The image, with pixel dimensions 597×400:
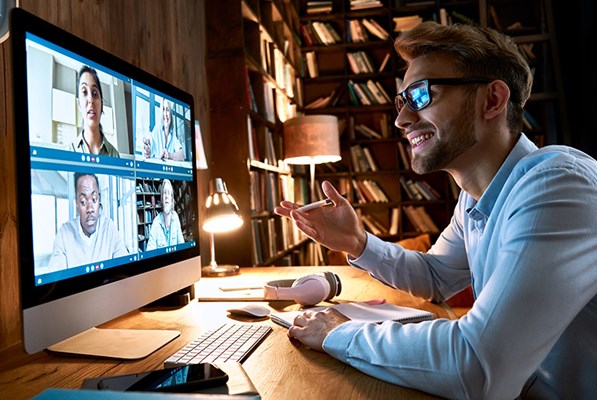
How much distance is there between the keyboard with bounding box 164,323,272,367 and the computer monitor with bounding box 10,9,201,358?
10 cm

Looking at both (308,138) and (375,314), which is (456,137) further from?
(308,138)

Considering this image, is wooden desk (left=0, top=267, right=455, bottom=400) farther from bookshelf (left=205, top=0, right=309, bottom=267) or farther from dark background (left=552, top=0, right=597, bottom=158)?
dark background (left=552, top=0, right=597, bottom=158)

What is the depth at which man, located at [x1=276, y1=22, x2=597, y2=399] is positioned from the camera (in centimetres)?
70

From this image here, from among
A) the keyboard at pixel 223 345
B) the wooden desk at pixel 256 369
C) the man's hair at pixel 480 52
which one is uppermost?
the man's hair at pixel 480 52

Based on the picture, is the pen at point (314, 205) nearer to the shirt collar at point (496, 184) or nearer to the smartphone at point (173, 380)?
the shirt collar at point (496, 184)

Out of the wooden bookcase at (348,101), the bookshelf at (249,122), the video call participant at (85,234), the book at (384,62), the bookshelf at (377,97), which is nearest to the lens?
the video call participant at (85,234)

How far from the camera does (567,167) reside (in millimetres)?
820

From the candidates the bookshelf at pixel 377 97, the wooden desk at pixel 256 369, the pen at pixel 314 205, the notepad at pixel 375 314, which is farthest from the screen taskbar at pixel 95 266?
the bookshelf at pixel 377 97

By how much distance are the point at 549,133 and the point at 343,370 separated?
4220 millimetres

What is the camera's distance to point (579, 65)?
13.5 ft

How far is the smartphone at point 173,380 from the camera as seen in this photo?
0.64 m

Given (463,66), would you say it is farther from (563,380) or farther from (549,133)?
(549,133)

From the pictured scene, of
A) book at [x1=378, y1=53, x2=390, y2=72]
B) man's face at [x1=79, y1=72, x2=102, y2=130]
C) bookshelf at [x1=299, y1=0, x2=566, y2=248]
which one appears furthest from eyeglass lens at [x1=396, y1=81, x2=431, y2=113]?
book at [x1=378, y1=53, x2=390, y2=72]

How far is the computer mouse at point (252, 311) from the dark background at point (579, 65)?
3696 millimetres
